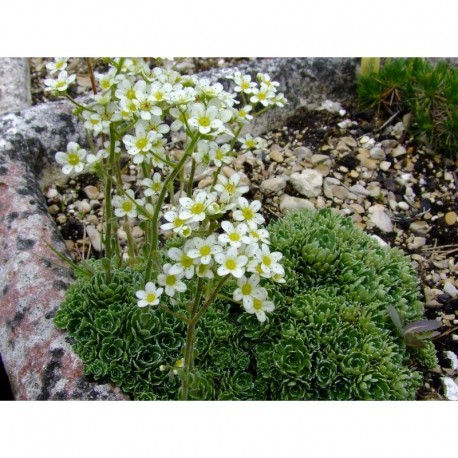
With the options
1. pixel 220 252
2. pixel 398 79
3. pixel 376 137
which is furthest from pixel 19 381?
pixel 398 79

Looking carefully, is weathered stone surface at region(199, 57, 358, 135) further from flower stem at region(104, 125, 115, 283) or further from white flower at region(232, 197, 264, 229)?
white flower at region(232, 197, 264, 229)

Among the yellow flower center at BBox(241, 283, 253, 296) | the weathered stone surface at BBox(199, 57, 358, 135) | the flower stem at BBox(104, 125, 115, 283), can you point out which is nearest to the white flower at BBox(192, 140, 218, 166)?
the flower stem at BBox(104, 125, 115, 283)

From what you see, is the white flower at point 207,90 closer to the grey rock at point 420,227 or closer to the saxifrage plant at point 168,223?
the saxifrage plant at point 168,223

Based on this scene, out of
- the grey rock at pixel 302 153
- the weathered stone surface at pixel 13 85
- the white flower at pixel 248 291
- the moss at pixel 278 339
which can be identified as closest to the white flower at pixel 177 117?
the white flower at pixel 248 291

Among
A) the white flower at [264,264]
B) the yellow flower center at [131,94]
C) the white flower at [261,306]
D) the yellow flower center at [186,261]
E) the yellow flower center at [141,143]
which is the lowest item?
the white flower at [261,306]

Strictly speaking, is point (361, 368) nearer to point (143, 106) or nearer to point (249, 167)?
point (143, 106)

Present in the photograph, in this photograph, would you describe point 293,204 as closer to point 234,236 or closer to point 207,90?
point 207,90
